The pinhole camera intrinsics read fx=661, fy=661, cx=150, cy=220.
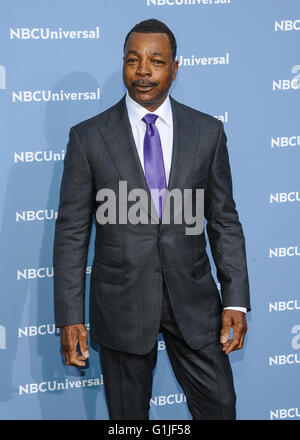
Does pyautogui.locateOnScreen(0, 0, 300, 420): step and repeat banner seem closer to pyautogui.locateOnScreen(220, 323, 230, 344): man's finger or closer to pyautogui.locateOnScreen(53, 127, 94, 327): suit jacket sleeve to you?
pyautogui.locateOnScreen(53, 127, 94, 327): suit jacket sleeve

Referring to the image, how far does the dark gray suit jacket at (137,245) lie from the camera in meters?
2.31

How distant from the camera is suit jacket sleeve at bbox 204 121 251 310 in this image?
7.93ft

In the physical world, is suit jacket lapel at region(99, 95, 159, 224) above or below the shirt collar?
below

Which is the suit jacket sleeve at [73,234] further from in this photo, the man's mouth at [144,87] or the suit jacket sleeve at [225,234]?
the suit jacket sleeve at [225,234]

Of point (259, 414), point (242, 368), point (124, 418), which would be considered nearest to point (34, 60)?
point (124, 418)

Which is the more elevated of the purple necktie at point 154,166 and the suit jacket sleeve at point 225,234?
the purple necktie at point 154,166

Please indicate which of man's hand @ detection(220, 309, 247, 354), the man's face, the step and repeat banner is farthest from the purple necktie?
the step and repeat banner

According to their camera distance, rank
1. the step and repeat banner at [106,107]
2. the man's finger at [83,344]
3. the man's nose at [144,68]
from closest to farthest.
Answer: the man's nose at [144,68], the man's finger at [83,344], the step and repeat banner at [106,107]

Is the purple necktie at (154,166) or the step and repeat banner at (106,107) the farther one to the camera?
the step and repeat banner at (106,107)

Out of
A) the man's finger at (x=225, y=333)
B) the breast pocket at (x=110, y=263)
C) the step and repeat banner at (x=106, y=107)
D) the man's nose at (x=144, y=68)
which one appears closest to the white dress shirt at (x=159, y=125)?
the man's nose at (x=144, y=68)

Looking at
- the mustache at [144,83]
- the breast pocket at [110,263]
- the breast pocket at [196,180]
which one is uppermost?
the mustache at [144,83]

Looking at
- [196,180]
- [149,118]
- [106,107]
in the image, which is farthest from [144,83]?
[106,107]

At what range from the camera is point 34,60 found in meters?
2.70

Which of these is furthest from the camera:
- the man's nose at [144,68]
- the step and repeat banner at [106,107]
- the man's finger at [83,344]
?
the step and repeat banner at [106,107]
